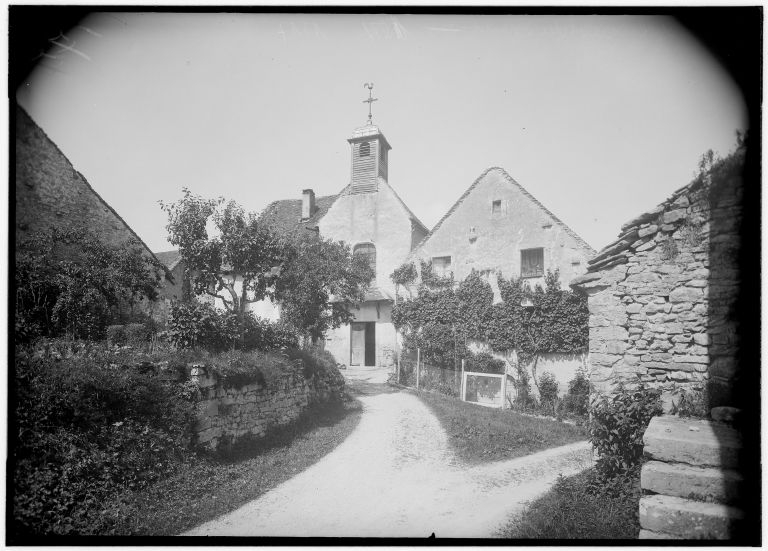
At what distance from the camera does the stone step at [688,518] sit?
13.6 ft

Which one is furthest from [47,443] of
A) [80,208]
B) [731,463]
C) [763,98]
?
[763,98]

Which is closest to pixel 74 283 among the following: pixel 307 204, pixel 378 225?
pixel 378 225

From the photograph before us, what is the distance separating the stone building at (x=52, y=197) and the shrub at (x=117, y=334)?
155 centimetres

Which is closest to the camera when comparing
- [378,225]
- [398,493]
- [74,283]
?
[398,493]

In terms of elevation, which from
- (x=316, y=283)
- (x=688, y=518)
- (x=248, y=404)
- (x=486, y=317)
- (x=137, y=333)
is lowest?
(x=688, y=518)

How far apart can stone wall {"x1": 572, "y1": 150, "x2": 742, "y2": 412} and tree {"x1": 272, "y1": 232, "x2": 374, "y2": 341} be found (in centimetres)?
735

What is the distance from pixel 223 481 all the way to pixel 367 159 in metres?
16.3

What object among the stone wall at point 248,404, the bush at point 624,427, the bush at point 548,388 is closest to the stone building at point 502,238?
the bush at point 548,388

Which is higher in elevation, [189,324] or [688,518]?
[189,324]

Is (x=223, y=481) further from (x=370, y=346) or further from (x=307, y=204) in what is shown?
(x=307, y=204)

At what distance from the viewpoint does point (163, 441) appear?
6523 millimetres

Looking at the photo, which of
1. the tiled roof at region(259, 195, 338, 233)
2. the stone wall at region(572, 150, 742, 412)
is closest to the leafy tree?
the stone wall at region(572, 150, 742, 412)

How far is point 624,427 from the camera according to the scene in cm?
566

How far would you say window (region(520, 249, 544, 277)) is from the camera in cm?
1570
